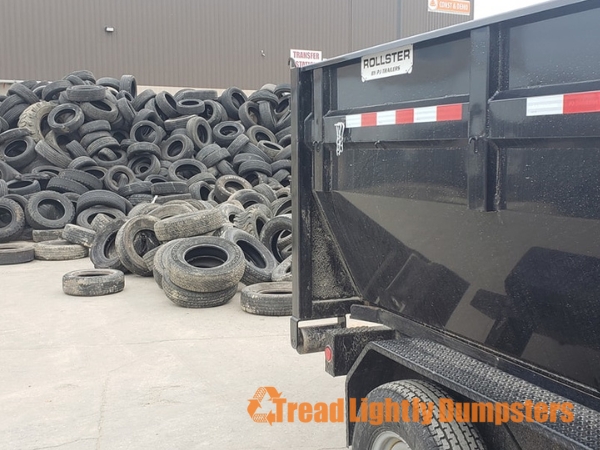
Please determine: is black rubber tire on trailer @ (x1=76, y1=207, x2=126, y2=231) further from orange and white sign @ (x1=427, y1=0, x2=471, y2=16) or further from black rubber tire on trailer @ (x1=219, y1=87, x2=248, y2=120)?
orange and white sign @ (x1=427, y1=0, x2=471, y2=16)

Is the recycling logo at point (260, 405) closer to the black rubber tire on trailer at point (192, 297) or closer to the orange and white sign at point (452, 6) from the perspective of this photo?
the black rubber tire on trailer at point (192, 297)

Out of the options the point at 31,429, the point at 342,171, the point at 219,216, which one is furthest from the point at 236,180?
the point at 342,171

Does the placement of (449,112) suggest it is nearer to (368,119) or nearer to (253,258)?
(368,119)

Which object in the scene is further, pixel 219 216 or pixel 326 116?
pixel 219 216

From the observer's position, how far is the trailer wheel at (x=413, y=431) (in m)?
2.06

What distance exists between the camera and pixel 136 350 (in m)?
5.03

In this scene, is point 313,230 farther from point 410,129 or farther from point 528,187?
point 528,187

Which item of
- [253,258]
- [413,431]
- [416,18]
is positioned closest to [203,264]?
[253,258]

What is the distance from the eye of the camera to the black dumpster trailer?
1.69m

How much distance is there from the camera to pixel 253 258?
7.76 meters

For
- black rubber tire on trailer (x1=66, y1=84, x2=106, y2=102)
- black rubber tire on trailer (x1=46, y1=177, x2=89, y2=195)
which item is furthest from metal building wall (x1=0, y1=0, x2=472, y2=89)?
black rubber tire on trailer (x1=46, y1=177, x2=89, y2=195)

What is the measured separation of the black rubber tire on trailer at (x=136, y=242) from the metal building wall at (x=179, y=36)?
16218 millimetres

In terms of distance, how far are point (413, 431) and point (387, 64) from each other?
132cm

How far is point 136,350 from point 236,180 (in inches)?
274
